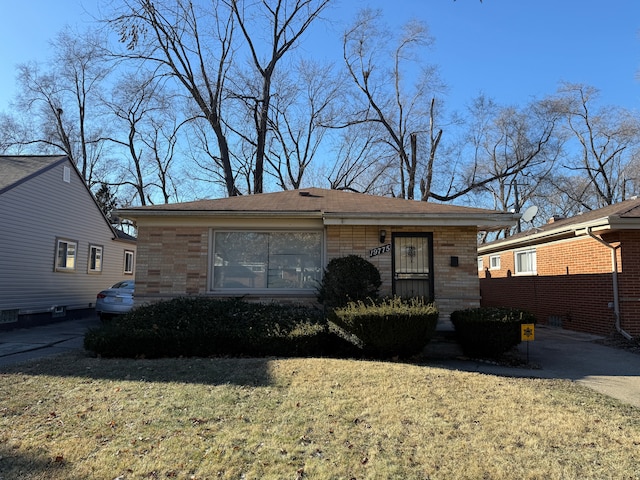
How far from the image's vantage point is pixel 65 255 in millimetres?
15398

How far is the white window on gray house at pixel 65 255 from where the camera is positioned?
1491cm

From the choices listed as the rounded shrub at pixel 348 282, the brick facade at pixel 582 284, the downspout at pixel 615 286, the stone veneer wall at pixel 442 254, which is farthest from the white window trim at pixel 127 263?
the downspout at pixel 615 286

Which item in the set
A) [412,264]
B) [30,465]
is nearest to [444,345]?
[412,264]

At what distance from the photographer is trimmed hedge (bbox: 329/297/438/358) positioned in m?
7.09

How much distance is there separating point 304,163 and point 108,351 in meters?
21.1

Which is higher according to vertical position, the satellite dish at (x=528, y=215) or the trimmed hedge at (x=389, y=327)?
the satellite dish at (x=528, y=215)

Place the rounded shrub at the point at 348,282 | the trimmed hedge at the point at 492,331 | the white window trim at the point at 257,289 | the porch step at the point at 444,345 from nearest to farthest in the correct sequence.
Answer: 1. the trimmed hedge at the point at 492,331
2. the porch step at the point at 444,345
3. the rounded shrub at the point at 348,282
4. the white window trim at the point at 257,289

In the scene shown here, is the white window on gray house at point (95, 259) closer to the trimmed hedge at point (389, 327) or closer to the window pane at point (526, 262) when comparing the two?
the trimmed hedge at point (389, 327)

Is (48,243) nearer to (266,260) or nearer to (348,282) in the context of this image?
(266,260)

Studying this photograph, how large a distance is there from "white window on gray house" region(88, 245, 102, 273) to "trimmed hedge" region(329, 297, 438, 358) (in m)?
13.1

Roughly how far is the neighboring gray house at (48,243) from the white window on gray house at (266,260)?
7.02 m

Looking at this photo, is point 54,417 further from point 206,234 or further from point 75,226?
point 75,226

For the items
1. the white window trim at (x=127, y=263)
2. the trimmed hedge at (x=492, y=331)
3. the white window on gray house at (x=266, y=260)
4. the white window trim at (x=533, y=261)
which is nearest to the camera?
the trimmed hedge at (x=492, y=331)

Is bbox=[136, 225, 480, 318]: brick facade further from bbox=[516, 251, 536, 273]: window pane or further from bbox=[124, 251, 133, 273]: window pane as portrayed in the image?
bbox=[124, 251, 133, 273]: window pane
